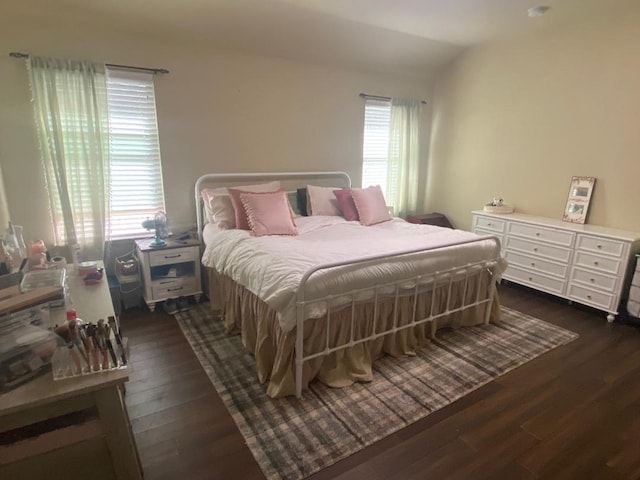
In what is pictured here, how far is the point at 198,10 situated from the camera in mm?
2889

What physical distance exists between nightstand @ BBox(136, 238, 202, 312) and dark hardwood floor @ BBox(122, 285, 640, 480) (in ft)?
2.02

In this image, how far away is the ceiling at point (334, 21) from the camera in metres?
2.85

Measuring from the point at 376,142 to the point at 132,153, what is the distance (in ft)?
9.09

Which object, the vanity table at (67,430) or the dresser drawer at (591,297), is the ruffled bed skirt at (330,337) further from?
the dresser drawer at (591,297)

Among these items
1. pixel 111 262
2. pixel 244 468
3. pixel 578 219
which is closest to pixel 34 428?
pixel 244 468

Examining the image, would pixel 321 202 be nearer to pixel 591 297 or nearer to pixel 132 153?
pixel 132 153

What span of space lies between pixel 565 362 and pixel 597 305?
1024mm

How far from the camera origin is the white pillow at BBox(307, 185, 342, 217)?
370cm

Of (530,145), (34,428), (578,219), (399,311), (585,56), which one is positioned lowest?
(399,311)

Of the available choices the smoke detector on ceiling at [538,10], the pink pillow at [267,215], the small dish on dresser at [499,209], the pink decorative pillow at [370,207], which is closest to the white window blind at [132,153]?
the pink pillow at [267,215]

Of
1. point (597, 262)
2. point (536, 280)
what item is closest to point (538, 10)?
point (597, 262)

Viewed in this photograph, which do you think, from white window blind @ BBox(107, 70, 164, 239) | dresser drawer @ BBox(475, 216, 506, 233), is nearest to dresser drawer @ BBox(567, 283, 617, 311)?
dresser drawer @ BBox(475, 216, 506, 233)

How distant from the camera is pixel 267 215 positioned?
9.85 ft

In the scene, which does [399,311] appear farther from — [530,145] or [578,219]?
[530,145]
